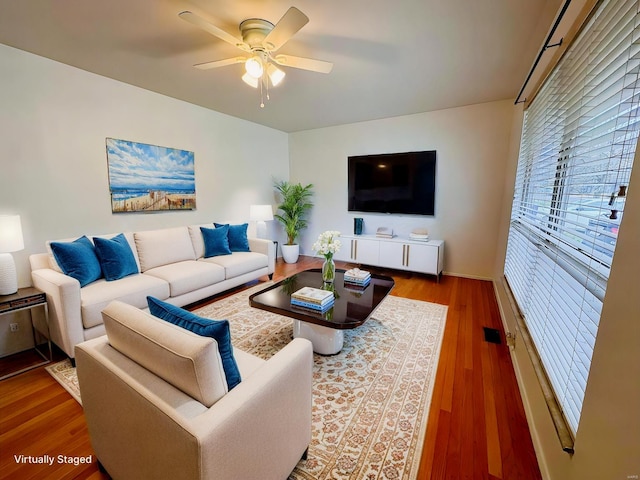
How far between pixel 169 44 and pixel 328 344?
278 cm

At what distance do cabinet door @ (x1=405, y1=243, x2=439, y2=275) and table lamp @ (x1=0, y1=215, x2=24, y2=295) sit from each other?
13.5 feet

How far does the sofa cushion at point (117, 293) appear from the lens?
210cm

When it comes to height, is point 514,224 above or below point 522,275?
above

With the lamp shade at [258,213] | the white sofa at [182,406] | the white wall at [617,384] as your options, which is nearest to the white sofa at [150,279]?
the lamp shade at [258,213]

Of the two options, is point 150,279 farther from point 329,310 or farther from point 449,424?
point 449,424

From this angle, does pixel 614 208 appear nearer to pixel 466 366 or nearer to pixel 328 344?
pixel 466 366

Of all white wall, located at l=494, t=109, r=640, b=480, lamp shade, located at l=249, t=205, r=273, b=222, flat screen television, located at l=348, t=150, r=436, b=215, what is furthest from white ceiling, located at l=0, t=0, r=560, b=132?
white wall, located at l=494, t=109, r=640, b=480

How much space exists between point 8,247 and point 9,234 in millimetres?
95

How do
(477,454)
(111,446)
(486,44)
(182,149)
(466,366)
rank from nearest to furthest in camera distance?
(111,446) → (477,454) → (466,366) → (486,44) → (182,149)

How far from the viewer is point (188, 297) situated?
285 centimetres

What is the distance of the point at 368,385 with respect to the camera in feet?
6.12

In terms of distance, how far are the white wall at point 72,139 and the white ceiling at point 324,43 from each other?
16cm

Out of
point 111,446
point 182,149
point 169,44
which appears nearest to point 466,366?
point 111,446

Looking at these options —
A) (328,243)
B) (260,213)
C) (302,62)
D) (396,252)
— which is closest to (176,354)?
(328,243)
